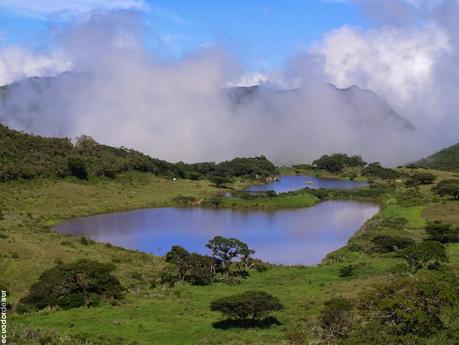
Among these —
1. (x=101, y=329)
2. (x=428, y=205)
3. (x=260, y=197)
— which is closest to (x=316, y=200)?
(x=260, y=197)

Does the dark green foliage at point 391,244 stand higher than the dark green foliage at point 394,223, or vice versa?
the dark green foliage at point 394,223

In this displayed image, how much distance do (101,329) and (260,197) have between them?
206 feet

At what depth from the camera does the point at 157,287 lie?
38.5 m

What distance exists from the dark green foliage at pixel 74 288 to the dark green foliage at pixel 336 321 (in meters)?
13.8

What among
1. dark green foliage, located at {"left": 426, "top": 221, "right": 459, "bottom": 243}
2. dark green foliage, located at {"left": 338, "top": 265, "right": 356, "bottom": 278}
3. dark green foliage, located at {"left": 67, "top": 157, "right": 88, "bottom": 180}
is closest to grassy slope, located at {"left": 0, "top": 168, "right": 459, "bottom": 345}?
dark green foliage, located at {"left": 338, "top": 265, "right": 356, "bottom": 278}

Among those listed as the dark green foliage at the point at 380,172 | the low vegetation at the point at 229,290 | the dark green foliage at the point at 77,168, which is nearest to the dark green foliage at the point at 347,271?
the low vegetation at the point at 229,290

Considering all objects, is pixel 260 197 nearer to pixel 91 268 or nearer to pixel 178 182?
pixel 178 182

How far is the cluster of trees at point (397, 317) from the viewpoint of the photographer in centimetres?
2077

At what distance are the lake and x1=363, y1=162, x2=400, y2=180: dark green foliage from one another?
13.9 feet

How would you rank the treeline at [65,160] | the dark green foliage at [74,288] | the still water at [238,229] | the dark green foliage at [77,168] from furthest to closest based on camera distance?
the dark green foliage at [77,168]
the treeline at [65,160]
the still water at [238,229]
the dark green foliage at [74,288]

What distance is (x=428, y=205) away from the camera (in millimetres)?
75188

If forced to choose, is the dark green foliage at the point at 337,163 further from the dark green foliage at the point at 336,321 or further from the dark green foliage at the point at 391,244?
the dark green foliage at the point at 336,321

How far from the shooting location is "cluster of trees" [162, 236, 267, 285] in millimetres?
40438

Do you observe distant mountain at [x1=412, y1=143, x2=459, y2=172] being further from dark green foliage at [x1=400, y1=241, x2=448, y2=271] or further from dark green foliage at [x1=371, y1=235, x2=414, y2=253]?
dark green foliage at [x1=400, y1=241, x2=448, y2=271]
